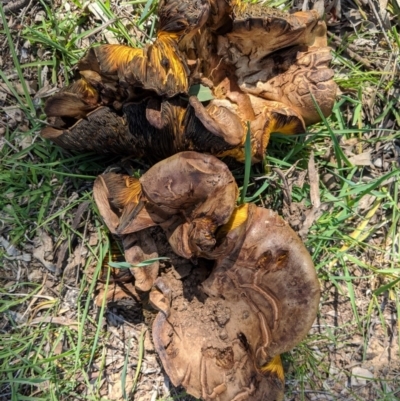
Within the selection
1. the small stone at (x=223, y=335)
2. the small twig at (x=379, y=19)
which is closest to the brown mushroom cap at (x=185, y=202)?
the small stone at (x=223, y=335)

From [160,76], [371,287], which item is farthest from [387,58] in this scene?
[160,76]

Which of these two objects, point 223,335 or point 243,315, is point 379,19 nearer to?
point 243,315

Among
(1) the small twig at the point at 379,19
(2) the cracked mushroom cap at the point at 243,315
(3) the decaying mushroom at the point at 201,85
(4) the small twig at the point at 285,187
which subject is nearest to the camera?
(3) the decaying mushroom at the point at 201,85

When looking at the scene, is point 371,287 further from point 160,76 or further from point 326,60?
point 160,76

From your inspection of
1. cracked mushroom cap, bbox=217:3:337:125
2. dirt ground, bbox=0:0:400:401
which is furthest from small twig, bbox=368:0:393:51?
cracked mushroom cap, bbox=217:3:337:125

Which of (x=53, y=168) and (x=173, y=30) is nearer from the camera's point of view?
(x=173, y=30)

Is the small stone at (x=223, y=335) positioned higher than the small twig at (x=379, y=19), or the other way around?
the small twig at (x=379, y=19)

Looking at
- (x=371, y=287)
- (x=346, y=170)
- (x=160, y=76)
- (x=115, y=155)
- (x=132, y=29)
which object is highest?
(x=160, y=76)

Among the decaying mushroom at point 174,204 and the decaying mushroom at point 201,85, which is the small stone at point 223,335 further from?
the decaying mushroom at point 201,85
